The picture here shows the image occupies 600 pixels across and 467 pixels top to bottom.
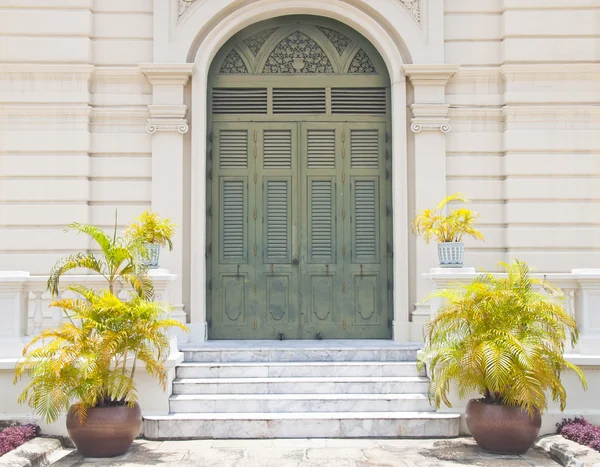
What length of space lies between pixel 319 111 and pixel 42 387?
19.4 ft

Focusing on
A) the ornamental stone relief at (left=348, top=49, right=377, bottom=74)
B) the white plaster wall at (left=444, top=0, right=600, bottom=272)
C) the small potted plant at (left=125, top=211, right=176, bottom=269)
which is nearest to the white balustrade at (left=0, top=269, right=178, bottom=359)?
the small potted plant at (left=125, top=211, right=176, bottom=269)

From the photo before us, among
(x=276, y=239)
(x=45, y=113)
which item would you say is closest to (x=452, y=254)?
(x=276, y=239)

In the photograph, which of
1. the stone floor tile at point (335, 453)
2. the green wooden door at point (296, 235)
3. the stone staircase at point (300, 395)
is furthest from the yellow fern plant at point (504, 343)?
the green wooden door at point (296, 235)

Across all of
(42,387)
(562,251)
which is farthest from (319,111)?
(42,387)

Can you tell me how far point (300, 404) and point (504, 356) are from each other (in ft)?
8.02

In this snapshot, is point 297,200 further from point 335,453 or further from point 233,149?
point 335,453

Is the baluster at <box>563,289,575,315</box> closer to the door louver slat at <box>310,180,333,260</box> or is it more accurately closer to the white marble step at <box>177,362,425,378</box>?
the white marble step at <box>177,362,425,378</box>

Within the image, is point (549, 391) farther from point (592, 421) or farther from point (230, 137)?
point (230, 137)

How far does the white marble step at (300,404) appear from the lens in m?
8.41

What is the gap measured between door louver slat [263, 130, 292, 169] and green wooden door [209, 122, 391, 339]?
1cm

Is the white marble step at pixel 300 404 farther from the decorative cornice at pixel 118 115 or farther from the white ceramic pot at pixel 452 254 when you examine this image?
the decorative cornice at pixel 118 115

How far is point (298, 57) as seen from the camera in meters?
11.3

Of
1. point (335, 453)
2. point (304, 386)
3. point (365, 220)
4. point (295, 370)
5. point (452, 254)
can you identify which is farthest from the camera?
point (365, 220)

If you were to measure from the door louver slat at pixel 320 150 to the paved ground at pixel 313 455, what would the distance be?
449 cm
